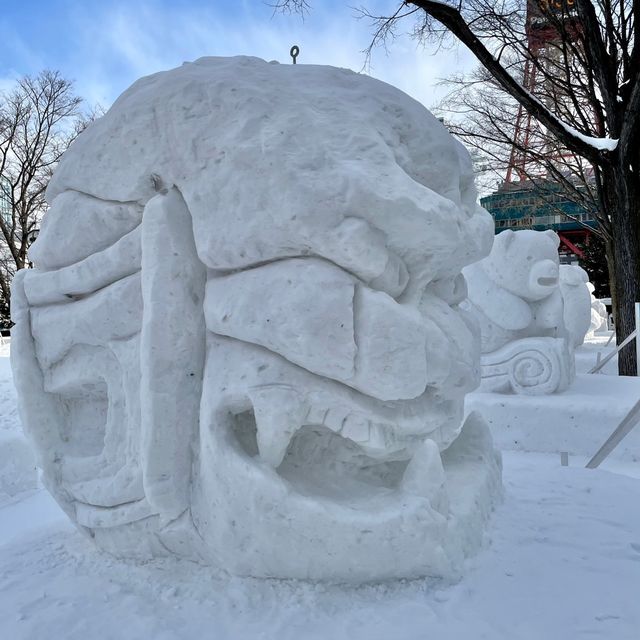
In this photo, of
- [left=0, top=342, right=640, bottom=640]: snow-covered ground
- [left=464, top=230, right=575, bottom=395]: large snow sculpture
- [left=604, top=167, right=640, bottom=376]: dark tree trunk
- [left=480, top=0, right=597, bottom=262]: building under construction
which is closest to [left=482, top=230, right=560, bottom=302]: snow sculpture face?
[left=464, top=230, right=575, bottom=395]: large snow sculpture

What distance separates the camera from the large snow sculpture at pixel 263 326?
1497mm

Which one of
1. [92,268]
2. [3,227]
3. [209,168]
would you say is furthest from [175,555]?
[3,227]

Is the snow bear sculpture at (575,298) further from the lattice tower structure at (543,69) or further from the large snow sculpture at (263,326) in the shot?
the large snow sculpture at (263,326)

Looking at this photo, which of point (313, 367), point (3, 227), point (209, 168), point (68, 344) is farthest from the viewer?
point (3, 227)

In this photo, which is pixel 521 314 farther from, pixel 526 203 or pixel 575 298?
pixel 526 203

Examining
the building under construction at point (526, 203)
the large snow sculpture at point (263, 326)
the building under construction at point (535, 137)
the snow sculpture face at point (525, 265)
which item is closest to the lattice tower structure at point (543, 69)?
the building under construction at point (535, 137)

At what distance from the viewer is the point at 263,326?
1.50 meters

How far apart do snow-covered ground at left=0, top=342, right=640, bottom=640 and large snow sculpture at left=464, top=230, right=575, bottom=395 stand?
2392 millimetres

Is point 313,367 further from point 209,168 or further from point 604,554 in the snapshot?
point 604,554

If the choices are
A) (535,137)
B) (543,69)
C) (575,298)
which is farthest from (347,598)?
(535,137)

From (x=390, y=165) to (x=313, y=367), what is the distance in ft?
2.00

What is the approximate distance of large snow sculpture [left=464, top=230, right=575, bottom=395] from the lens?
4.31m

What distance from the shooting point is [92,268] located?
5.89ft

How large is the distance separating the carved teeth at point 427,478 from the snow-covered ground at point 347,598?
8.7 inches
